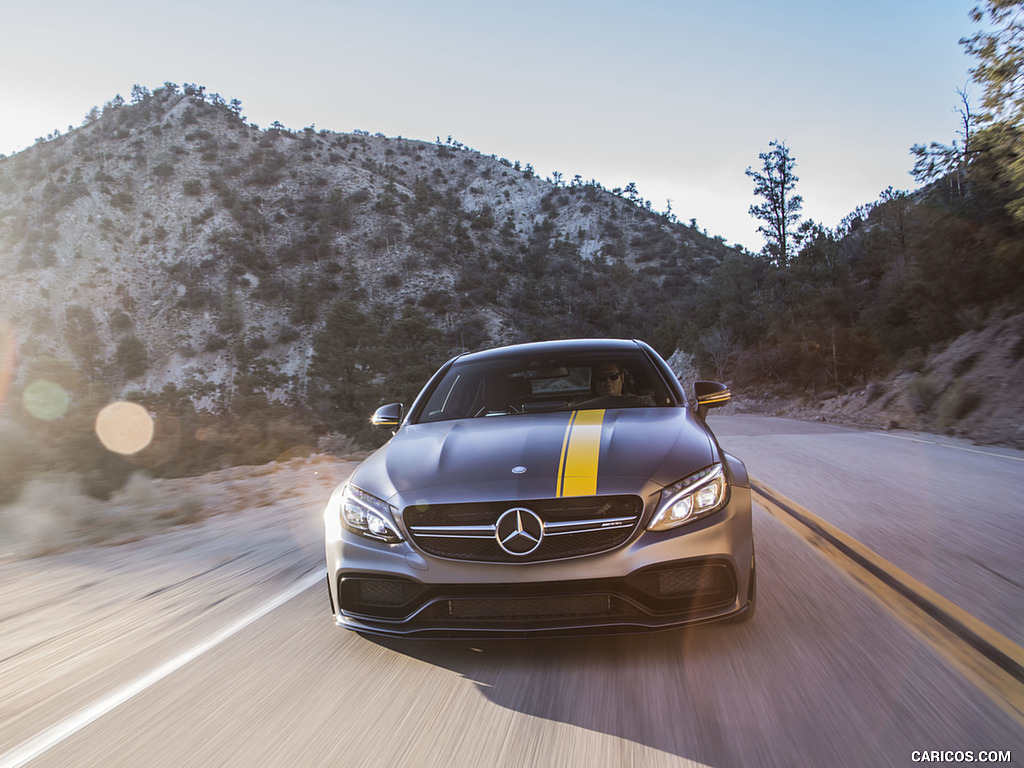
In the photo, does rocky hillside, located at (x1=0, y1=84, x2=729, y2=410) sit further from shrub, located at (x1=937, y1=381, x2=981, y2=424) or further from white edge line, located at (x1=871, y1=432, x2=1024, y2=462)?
white edge line, located at (x1=871, y1=432, x2=1024, y2=462)

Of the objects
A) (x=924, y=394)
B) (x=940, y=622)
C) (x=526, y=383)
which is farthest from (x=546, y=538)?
(x=924, y=394)

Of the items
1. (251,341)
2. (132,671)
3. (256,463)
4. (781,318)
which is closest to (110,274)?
(251,341)

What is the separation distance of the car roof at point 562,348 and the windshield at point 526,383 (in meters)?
0.05

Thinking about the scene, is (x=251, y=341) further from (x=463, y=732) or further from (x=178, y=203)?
(x=463, y=732)

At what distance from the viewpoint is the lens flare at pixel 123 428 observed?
1098 centimetres

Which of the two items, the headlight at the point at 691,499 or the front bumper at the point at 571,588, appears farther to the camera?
the headlight at the point at 691,499

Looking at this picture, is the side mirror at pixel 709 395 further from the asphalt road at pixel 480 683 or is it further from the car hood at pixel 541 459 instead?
the asphalt road at pixel 480 683

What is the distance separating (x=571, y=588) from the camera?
10.2ft

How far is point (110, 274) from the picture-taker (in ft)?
220

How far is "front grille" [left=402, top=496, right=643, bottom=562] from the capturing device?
10.4ft

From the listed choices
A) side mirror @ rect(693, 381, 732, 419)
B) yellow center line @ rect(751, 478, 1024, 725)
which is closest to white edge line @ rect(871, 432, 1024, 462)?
yellow center line @ rect(751, 478, 1024, 725)

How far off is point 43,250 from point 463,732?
79.5m

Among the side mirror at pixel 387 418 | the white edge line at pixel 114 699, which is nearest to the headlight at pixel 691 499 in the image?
the white edge line at pixel 114 699

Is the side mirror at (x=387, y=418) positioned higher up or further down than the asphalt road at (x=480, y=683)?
higher up
